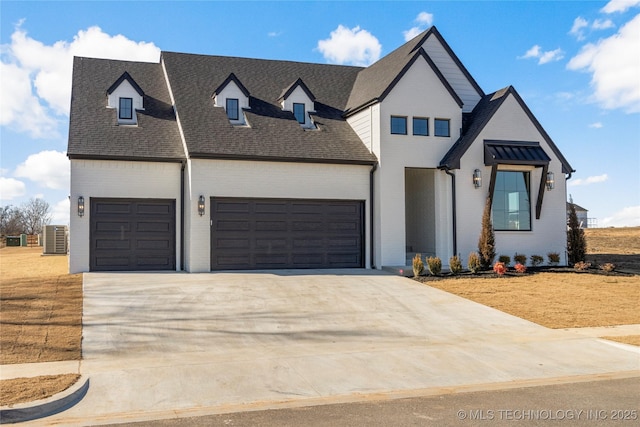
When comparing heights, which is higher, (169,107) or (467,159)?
(169,107)

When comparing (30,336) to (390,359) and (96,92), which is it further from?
(96,92)

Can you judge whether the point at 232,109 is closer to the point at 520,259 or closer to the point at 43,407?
the point at 520,259

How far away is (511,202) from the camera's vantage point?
20.9 m

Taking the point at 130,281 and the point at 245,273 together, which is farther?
the point at 245,273

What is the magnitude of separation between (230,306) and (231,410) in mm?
6557

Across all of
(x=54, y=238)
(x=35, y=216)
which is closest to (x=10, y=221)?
(x=35, y=216)

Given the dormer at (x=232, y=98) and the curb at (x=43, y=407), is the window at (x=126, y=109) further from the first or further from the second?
the curb at (x=43, y=407)

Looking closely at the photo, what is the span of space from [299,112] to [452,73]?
6.40m

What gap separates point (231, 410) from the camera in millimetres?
6766

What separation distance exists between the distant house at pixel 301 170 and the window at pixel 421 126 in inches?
1.8

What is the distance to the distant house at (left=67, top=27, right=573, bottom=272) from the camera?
1838 cm

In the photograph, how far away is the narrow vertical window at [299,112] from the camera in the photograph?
2202 centimetres

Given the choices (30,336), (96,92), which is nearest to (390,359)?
(30,336)

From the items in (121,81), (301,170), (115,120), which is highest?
(121,81)
